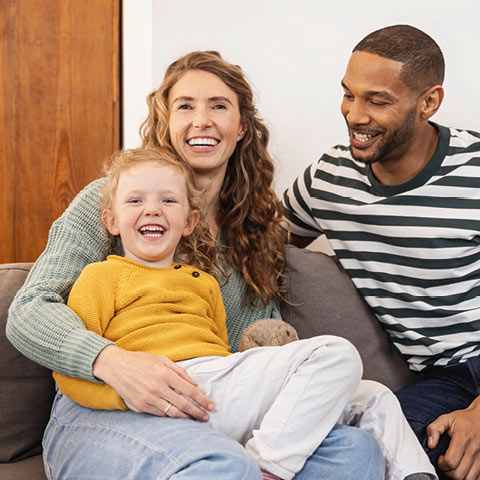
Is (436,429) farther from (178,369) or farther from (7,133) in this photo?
(7,133)

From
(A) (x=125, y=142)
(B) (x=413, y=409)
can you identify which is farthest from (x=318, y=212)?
(A) (x=125, y=142)

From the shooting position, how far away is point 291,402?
1191 mm

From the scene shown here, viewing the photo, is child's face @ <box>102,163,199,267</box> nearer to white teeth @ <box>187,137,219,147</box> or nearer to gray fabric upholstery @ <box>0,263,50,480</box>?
white teeth @ <box>187,137,219,147</box>

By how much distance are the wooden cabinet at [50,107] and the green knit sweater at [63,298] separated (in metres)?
1.29

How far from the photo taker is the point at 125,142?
278 centimetres

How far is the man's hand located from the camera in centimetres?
147

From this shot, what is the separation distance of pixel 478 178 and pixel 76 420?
122 cm

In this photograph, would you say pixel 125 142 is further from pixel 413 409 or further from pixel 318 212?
pixel 413 409

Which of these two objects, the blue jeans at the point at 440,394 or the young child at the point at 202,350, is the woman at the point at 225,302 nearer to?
the young child at the point at 202,350

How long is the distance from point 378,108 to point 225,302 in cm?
69

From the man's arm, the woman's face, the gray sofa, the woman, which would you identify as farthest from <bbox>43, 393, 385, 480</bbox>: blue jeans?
the man's arm

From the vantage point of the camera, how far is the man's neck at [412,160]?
1753mm

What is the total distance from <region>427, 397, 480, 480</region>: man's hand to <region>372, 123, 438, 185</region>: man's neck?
0.66 m

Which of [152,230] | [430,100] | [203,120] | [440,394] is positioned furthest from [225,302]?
[430,100]
